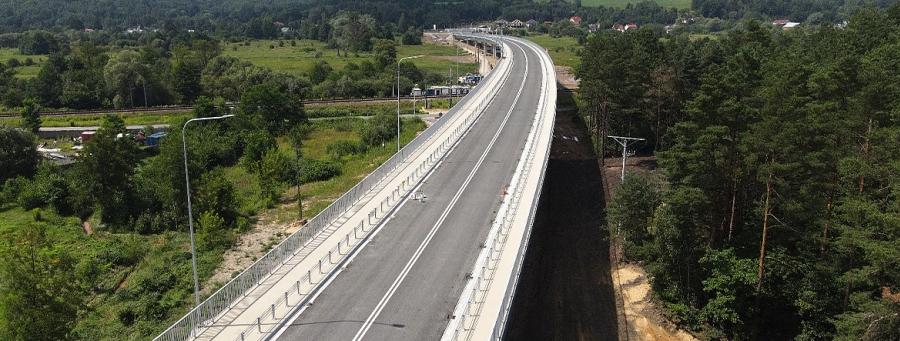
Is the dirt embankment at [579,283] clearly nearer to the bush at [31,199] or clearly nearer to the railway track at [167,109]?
the bush at [31,199]

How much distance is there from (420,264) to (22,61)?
164 metres

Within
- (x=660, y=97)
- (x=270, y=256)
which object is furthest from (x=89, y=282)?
(x=660, y=97)

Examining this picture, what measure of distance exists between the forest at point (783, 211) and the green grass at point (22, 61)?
134 meters

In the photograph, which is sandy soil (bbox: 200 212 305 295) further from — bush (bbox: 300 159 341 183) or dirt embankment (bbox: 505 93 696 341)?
dirt embankment (bbox: 505 93 696 341)

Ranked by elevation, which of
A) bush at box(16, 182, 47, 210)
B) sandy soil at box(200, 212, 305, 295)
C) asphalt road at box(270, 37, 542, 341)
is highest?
asphalt road at box(270, 37, 542, 341)

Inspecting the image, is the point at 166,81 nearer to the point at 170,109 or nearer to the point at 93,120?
the point at 170,109

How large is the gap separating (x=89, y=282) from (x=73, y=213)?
17.5m

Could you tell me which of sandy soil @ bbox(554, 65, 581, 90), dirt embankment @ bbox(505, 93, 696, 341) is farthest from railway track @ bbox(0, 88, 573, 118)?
dirt embankment @ bbox(505, 93, 696, 341)

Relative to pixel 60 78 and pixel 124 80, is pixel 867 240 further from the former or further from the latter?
pixel 60 78

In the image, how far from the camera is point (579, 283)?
43656 millimetres

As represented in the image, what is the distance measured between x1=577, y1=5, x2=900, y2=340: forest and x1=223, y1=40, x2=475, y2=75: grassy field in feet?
335

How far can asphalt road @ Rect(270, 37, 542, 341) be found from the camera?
25391mm

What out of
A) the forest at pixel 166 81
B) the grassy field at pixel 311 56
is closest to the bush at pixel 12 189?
the forest at pixel 166 81

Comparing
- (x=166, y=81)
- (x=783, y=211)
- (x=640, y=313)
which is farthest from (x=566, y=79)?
(x=783, y=211)
